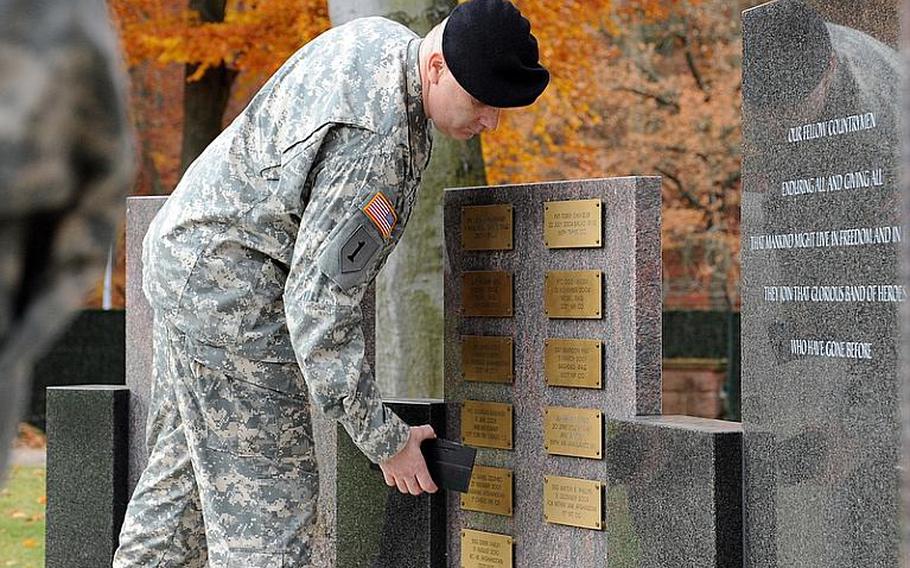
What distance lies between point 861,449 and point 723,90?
1685 centimetres

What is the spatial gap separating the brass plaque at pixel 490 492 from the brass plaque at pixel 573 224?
0.79m

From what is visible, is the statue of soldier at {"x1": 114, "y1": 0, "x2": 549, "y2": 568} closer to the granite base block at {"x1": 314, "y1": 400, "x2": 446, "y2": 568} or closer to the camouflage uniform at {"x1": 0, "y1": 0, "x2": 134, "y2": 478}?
the granite base block at {"x1": 314, "y1": 400, "x2": 446, "y2": 568}

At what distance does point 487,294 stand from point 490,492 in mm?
649

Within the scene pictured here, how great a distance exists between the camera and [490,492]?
196 inches

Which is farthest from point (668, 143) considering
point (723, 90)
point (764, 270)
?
point (764, 270)

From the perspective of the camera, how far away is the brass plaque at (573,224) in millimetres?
4539

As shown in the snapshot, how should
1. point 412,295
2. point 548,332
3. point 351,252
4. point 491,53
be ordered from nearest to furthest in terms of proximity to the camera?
point 351,252
point 491,53
point 548,332
point 412,295

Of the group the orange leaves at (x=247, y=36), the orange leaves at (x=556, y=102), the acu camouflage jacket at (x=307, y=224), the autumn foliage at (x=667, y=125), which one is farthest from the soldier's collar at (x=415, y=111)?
the autumn foliage at (x=667, y=125)

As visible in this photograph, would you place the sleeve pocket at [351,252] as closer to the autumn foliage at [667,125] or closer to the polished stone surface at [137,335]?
the polished stone surface at [137,335]

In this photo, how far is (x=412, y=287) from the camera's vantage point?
773 centimetres

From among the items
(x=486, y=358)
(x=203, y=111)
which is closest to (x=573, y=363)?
(x=486, y=358)

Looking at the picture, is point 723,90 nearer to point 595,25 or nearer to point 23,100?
point 595,25

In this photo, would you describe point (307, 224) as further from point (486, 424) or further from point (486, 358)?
point (486, 424)

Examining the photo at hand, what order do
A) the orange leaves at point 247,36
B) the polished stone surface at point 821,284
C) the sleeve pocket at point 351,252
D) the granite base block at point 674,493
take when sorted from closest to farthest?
the polished stone surface at point 821,284
the sleeve pocket at point 351,252
the granite base block at point 674,493
the orange leaves at point 247,36
